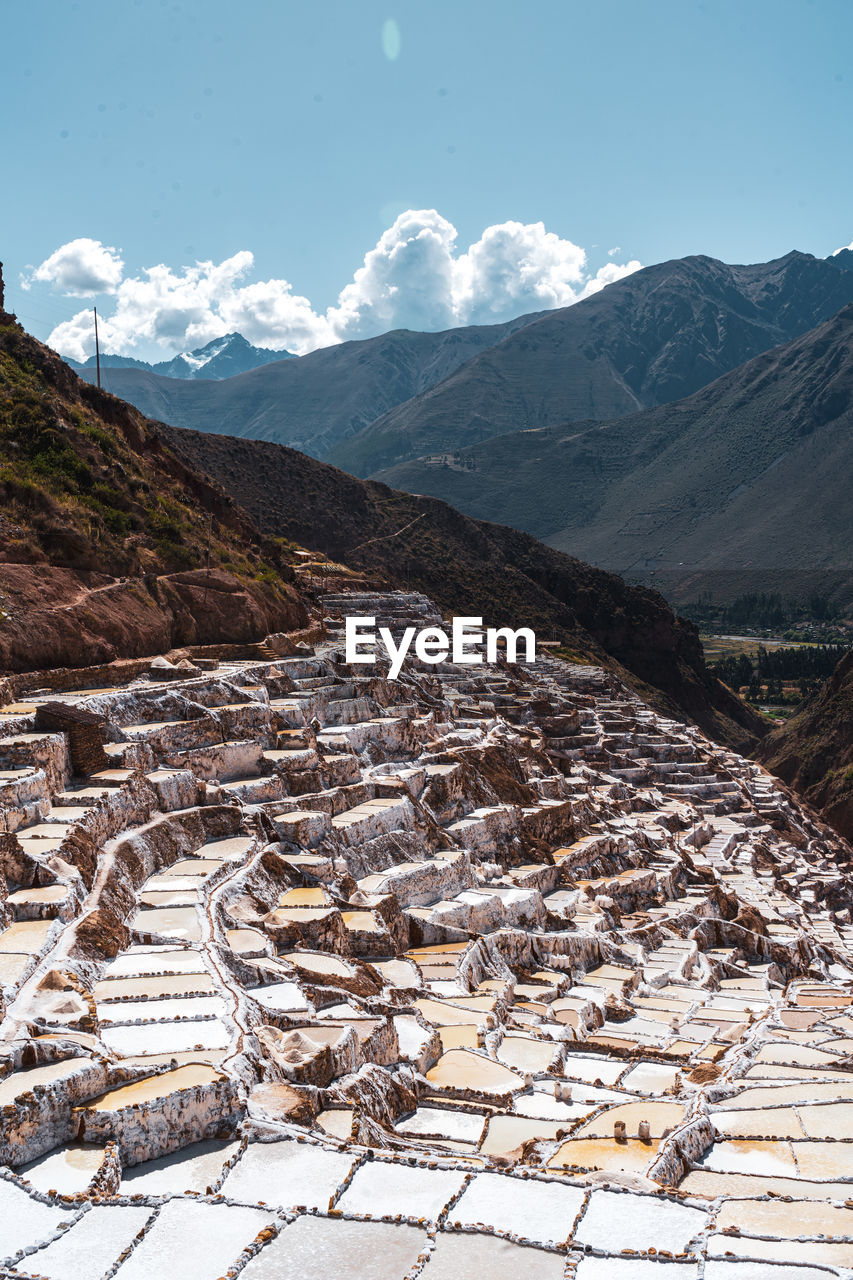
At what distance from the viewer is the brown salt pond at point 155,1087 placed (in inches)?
516

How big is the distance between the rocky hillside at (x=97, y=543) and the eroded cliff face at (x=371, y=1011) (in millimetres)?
2155

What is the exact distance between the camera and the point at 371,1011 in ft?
64.1

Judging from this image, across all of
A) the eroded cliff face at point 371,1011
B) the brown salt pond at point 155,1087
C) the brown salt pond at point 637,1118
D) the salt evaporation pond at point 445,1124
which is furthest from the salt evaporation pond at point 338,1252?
the brown salt pond at point 637,1118

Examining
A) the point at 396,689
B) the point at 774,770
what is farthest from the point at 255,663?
the point at 774,770

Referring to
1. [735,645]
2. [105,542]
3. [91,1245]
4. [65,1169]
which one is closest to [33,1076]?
[65,1169]

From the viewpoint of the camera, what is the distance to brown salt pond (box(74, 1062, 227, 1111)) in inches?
516

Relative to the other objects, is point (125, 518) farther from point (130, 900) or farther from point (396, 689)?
point (130, 900)

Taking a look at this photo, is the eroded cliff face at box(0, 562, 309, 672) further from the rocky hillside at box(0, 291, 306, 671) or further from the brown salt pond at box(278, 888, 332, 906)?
the brown salt pond at box(278, 888, 332, 906)

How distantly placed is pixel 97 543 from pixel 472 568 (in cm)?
6772

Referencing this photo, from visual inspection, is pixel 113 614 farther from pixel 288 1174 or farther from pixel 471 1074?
pixel 288 1174

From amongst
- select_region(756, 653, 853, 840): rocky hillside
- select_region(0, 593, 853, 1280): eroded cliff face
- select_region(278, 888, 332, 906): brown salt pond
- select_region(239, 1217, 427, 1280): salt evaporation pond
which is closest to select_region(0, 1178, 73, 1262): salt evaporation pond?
select_region(0, 593, 853, 1280): eroded cliff face

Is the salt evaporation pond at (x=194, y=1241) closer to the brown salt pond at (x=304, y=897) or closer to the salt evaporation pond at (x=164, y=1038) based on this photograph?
the salt evaporation pond at (x=164, y=1038)

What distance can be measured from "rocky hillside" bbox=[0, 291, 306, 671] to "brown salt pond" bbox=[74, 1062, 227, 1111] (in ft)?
53.8

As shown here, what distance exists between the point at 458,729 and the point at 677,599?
439 feet
